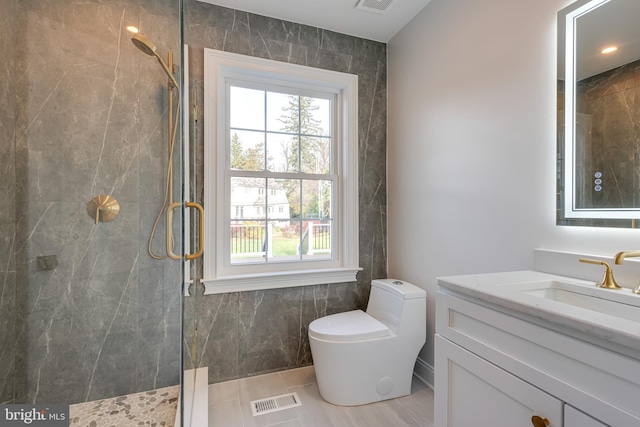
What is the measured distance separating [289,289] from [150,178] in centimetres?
115

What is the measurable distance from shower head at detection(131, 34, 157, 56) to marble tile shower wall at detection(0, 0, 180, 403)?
0.04 m

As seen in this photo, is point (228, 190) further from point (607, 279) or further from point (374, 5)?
point (607, 279)

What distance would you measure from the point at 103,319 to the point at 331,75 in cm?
212

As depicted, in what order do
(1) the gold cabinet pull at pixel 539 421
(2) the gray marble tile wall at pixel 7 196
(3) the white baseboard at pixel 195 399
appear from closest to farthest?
1. (1) the gold cabinet pull at pixel 539 421
2. (2) the gray marble tile wall at pixel 7 196
3. (3) the white baseboard at pixel 195 399

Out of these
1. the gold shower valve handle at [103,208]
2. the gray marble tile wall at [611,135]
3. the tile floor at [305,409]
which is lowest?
the tile floor at [305,409]

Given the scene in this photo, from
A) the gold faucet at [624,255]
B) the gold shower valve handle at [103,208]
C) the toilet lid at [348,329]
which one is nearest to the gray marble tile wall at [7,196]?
the gold shower valve handle at [103,208]

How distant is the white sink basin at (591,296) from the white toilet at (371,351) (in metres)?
0.82

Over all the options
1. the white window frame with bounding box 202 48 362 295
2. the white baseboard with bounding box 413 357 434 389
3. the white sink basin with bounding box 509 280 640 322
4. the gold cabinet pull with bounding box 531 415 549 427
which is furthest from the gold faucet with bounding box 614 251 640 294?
the white window frame with bounding box 202 48 362 295

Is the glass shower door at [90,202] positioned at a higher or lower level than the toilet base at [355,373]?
higher

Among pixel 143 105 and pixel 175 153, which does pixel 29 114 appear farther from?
pixel 175 153

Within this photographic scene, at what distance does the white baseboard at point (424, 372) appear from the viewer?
1898 mm

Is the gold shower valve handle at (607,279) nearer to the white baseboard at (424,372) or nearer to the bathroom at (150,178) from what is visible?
the bathroom at (150,178)

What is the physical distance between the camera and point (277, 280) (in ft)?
6.75

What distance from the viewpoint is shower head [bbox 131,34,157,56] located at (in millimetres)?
1587
